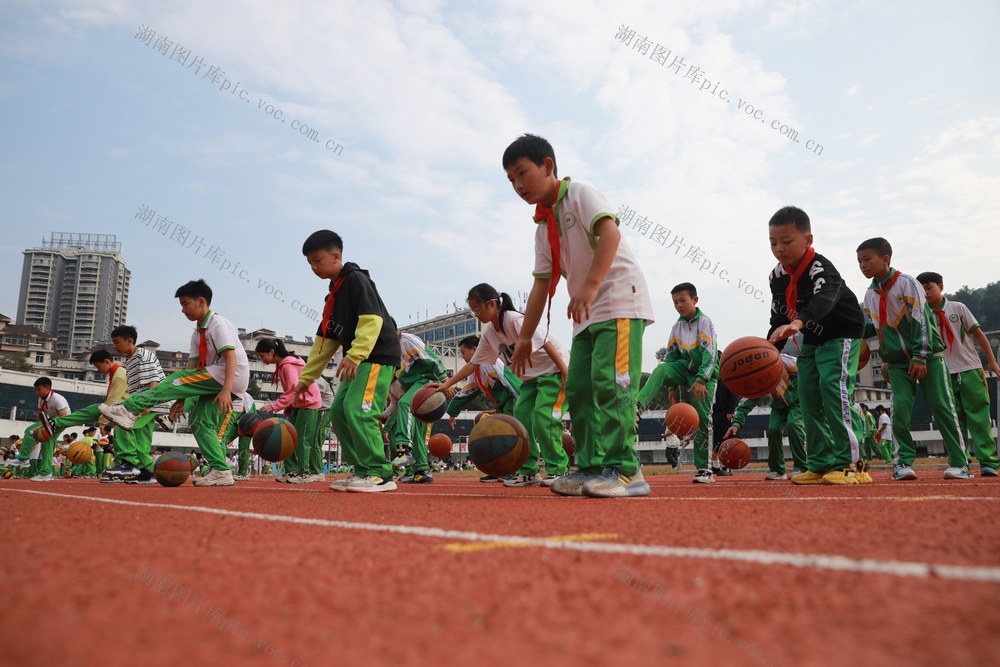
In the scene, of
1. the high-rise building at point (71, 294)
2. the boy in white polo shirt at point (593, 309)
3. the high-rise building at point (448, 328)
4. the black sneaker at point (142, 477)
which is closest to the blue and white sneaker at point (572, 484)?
the boy in white polo shirt at point (593, 309)

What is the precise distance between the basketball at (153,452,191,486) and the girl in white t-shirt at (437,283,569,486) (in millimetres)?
Result: 3188

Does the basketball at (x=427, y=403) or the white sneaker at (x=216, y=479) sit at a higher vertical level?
the basketball at (x=427, y=403)

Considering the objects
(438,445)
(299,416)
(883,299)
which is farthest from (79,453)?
(883,299)

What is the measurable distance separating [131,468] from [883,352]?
974 cm

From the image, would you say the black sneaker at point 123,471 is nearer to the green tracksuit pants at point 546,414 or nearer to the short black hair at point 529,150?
the green tracksuit pants at point 546,414

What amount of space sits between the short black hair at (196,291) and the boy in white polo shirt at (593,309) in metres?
4.64

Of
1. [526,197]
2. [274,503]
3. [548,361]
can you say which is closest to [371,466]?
[274,503]

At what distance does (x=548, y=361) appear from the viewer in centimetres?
764

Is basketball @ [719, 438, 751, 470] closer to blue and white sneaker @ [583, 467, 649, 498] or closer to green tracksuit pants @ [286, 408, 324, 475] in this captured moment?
green tracksuit pants @ [286, 408, 324, 475]

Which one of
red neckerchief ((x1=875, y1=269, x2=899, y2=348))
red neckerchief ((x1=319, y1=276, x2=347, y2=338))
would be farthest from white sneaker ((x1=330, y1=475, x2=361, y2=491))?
red neckerchief ((x1=875, y1=269, x2=899, y2=348))

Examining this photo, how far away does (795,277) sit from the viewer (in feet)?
20.4

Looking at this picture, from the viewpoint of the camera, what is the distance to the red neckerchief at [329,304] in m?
6.57

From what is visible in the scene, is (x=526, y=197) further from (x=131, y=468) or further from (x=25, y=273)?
(x=25, y=273)

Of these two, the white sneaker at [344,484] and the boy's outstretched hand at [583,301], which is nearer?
the boy's outstretched hand at [583,301]
